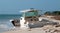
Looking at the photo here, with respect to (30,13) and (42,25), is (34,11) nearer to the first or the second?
(30,13)

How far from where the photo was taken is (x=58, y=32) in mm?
20906

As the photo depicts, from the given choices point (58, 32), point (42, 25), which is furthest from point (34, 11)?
point (58, 32)

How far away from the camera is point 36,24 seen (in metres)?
28.2

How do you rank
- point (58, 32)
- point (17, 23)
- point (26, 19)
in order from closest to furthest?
point (58, 32) → point (26, 19) → point (17, 23)

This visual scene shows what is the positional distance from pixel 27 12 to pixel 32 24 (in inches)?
217

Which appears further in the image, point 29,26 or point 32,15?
point 32,15

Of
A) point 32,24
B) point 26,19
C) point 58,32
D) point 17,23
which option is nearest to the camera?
point 58,32

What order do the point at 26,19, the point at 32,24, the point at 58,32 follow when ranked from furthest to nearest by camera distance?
the point at 26,19
the point at 32,24
the point at 58,32

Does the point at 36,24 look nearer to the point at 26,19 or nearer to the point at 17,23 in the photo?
the point at 26,19

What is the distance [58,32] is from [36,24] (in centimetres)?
754

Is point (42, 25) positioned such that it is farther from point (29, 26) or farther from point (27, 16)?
point (27, 16)

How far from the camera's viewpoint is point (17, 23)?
128 feet

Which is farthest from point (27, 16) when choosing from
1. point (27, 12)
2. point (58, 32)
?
point (58, 32)

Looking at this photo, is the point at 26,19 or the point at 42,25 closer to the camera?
the point at 42,25
